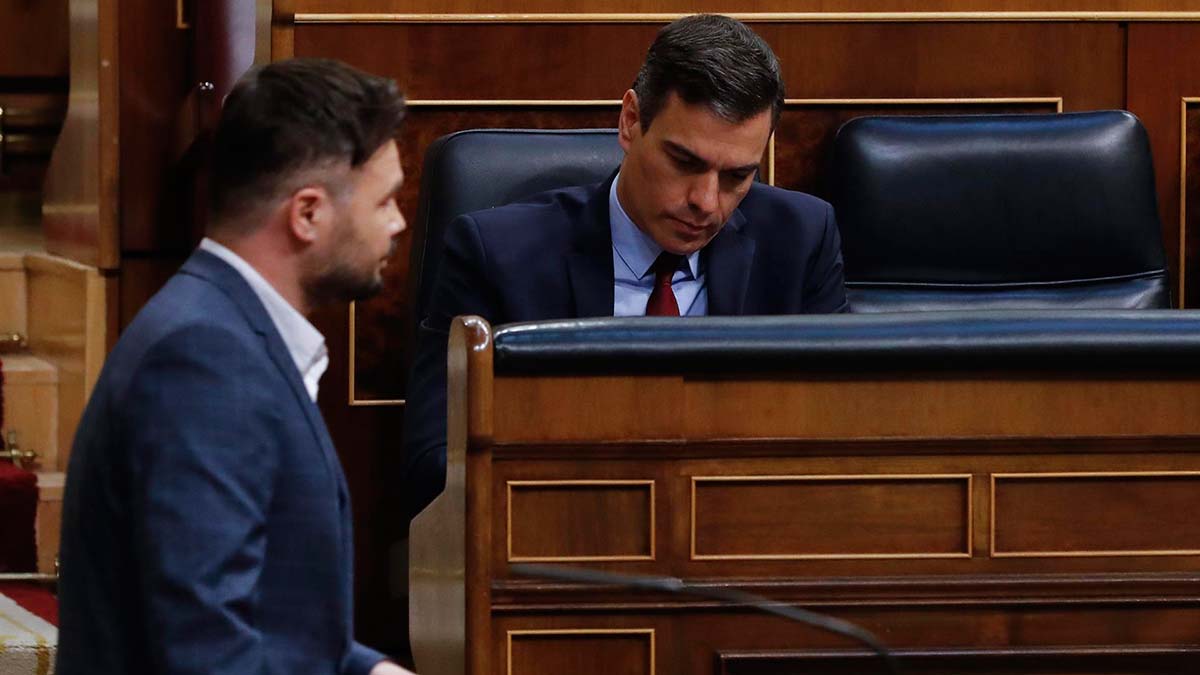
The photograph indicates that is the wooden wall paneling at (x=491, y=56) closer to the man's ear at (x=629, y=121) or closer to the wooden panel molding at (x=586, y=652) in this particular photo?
the man's ear at (x=629, y=121)

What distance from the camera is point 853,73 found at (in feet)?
6.23

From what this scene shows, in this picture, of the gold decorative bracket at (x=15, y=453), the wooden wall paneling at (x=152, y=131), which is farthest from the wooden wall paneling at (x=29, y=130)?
the gold decorative bracket at (x=15, y=453)

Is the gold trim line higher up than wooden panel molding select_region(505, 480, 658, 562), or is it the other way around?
the gold trim line

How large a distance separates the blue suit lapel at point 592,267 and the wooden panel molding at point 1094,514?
505 millimetres

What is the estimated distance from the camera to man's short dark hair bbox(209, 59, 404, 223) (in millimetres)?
845

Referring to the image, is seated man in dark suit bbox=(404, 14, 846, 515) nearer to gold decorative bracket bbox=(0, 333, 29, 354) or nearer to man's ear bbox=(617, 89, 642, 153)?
man's ear bbox=(617, 89, 642, 153)

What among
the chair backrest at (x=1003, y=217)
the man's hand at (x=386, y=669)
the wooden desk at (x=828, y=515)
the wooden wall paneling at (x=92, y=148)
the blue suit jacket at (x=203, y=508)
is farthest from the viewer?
the wooden wall paneling at (x=92, y=148)

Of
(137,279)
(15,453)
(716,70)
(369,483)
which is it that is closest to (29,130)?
(137,279)

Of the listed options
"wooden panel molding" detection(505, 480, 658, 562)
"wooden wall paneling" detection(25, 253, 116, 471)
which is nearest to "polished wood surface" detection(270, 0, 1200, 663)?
"wooden wall paneling" detection(25, 253, 116, 471)

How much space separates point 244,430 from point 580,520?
34 cm

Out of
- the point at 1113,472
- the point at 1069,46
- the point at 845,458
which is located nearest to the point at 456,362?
the point at 845,458

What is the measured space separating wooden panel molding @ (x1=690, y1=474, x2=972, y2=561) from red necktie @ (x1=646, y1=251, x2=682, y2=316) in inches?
17.5

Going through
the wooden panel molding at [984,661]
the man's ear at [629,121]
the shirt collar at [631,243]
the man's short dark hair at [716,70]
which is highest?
the man's short dark hair at [716,70]

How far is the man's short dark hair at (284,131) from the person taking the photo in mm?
845
